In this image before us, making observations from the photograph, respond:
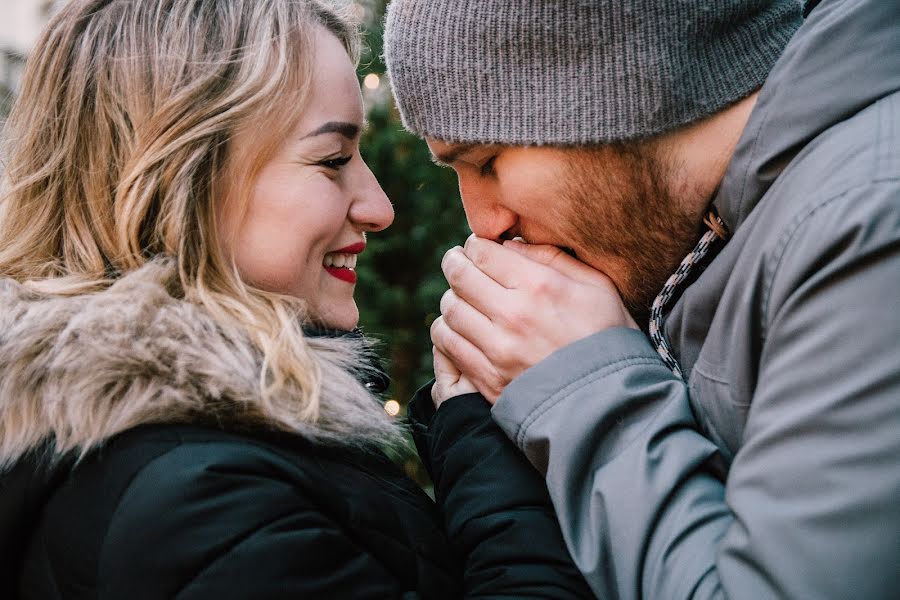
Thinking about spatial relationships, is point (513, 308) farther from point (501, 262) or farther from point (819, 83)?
point (819, 83)

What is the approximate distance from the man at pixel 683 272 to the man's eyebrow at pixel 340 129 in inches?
5.0

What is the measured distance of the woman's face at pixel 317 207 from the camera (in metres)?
1.74

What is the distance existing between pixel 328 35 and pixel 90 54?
51cm

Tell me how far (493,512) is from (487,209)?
2.40 ft

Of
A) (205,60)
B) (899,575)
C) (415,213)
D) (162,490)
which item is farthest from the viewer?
(415,213)

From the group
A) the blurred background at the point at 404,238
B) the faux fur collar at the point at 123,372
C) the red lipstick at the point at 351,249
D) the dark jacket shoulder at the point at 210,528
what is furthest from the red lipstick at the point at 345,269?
the blurred background at the point at 404,238

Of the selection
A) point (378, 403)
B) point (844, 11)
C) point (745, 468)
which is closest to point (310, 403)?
point (378, 403)

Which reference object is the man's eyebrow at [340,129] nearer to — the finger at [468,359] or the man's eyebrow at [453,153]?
the man's eyebrow at [453,153]

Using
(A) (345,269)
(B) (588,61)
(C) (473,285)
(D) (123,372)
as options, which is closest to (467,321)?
(C) (473,285)

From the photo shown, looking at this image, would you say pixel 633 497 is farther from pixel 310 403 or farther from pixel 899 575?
pixel 310 403

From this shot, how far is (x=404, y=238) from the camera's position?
402cm

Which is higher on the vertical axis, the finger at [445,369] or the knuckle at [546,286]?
the knuckle at [546,286]

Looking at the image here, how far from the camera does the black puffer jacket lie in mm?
1223

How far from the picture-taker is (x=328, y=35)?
6.24ft
